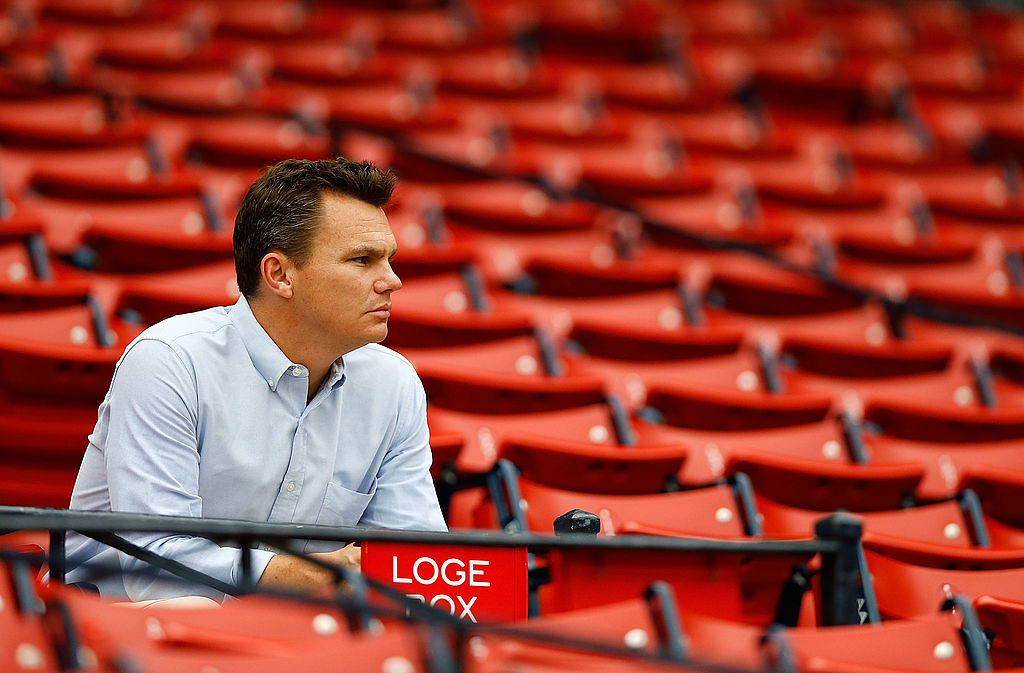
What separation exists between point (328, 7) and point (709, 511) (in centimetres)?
405

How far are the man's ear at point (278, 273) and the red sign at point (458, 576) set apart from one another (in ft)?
1.02

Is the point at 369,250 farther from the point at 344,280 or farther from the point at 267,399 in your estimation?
the point at 267,399

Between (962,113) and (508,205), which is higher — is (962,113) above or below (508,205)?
above

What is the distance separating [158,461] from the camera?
1.20 m

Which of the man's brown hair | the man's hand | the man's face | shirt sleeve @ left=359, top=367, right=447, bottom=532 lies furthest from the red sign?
the man's brown hair

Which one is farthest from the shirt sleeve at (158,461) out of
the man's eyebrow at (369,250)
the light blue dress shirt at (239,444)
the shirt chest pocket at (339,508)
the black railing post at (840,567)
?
the black railing post at (840,567)

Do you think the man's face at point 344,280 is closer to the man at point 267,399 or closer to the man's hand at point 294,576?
the man at point 267,399

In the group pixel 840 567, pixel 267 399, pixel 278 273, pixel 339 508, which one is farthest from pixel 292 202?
pixel 840 567

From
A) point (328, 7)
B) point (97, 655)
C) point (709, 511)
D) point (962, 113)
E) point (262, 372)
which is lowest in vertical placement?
point (709, 511)

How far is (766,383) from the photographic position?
2.46 metres

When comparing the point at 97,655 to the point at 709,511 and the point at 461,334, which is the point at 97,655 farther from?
the point at 461,334

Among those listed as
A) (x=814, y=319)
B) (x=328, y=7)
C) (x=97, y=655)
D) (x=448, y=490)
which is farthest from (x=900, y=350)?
(x=328, y=7)

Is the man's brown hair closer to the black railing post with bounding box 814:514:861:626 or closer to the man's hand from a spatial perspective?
the man's hand

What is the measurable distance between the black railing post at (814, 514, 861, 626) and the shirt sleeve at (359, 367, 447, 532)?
1.55ft
